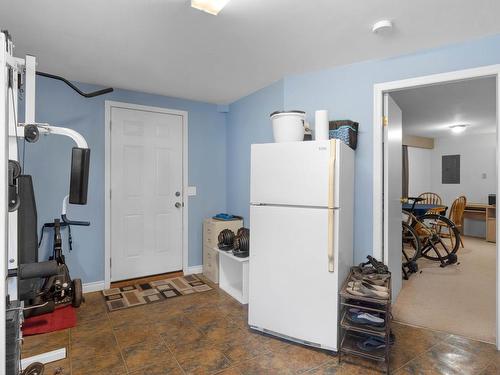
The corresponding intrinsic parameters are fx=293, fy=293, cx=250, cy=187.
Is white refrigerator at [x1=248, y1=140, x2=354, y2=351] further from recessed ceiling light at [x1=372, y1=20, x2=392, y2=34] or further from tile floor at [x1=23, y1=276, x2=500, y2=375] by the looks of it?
recessed ceiling light at [x1=372, y1=20, x2=392, y2=34]

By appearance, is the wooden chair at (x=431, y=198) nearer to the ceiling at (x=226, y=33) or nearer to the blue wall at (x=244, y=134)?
the blue wall at (x=244, y=134)

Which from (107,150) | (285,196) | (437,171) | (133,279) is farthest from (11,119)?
(437,171)

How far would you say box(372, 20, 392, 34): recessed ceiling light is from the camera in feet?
6.64

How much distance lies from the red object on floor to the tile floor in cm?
8

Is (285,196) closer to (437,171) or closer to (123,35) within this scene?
(123,35)

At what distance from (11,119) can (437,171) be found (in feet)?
27.7

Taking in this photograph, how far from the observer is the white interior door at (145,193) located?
11.6 ft

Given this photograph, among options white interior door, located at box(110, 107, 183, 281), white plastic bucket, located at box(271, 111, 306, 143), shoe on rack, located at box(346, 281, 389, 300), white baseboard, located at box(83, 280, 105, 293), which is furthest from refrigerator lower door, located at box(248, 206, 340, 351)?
white baseboard, located at box(83, 280, 105, 293)

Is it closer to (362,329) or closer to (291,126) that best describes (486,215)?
(362,329)

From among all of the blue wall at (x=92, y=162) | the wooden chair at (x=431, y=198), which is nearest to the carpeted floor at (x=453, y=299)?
the wooden chair at (x=431, y=198)

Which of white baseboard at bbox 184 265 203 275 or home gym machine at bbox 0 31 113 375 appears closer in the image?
home gym machine at bbox 0 31 113 375

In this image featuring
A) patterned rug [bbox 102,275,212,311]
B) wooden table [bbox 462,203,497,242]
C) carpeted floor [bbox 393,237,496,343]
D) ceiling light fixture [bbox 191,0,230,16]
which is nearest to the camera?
ceiling light fixture [bbox 191,0,230,16]

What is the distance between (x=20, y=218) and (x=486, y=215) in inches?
309

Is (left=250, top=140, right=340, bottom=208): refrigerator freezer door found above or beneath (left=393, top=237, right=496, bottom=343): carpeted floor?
above
